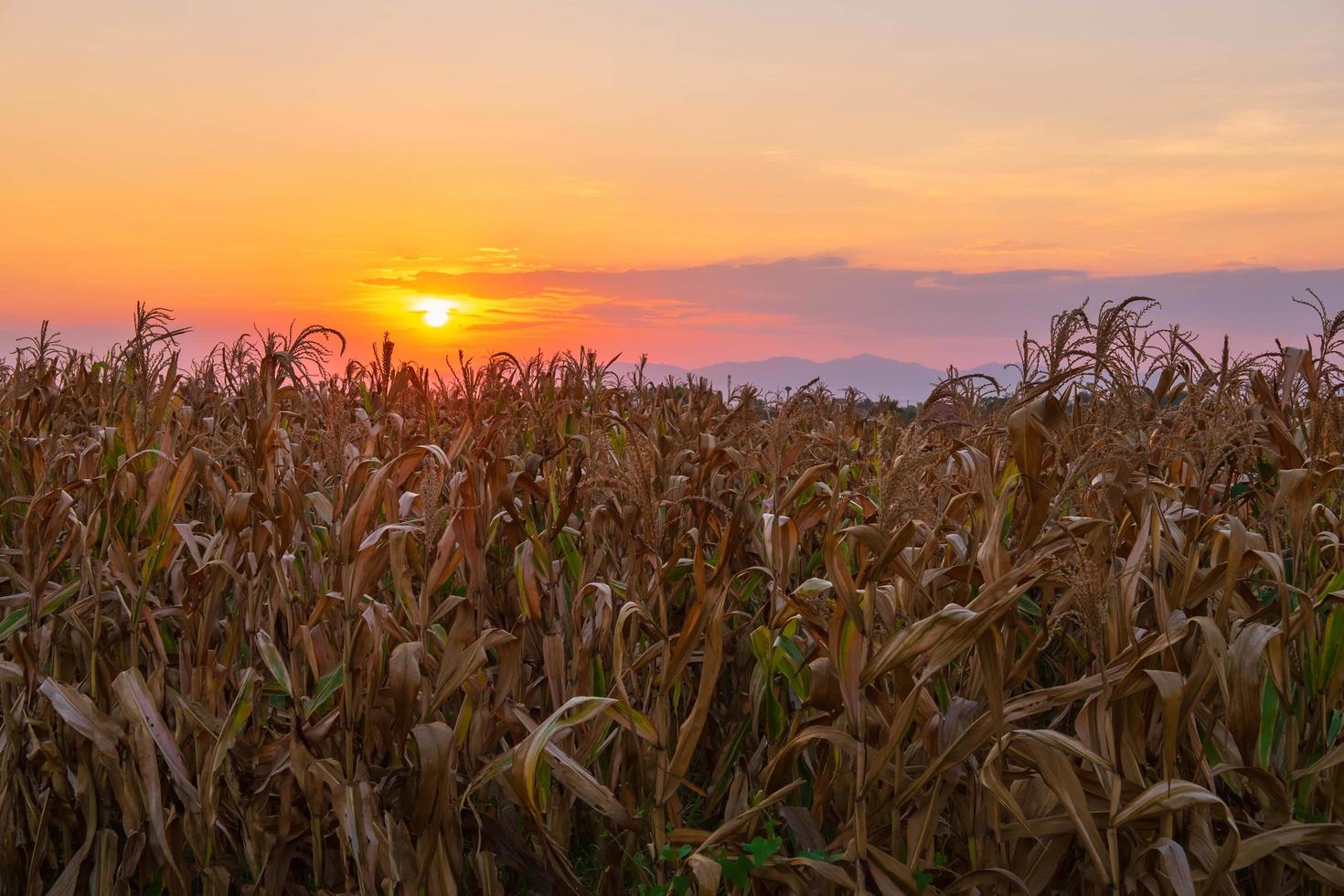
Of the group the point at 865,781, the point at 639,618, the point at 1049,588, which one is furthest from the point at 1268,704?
the point at 639,618

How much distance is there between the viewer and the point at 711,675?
2824 millimetres

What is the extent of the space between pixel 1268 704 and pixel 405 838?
2519 mm

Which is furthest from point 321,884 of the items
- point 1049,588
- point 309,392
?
point 309,392

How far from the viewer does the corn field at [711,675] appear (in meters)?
2.63

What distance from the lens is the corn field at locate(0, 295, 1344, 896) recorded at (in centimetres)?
263

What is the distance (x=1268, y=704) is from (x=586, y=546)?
2280 millimetres

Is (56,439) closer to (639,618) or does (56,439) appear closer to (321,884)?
(321,884)

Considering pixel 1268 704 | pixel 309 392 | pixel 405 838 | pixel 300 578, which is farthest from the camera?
pixel 309 392

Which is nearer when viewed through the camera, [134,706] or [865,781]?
[865,781]

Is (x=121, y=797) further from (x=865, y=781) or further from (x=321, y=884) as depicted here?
(x=865, y=781)

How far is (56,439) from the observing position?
4.91 metres

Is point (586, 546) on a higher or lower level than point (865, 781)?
higher

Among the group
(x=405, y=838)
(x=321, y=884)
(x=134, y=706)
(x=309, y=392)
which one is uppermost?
(x=309, y=392)

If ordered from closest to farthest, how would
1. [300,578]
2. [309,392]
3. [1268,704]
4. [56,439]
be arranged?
[1268,704], [300,578], [56,439], [309,392]
